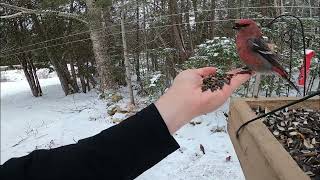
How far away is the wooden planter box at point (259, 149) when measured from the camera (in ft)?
3.20

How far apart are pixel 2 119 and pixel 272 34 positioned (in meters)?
5.93

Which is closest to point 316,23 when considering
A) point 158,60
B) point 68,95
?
point 158,60

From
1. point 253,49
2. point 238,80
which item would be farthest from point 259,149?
point 253,49

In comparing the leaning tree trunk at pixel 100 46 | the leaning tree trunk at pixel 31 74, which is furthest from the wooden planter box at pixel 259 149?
the leaning tree trunk at pixel 31 74

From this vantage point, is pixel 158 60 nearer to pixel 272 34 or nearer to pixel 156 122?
pixel 272 34

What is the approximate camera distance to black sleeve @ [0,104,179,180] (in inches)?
32.7

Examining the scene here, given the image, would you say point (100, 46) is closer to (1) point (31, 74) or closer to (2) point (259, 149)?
(1) point (31, 74)

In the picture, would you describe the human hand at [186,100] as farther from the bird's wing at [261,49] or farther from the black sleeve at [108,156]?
the bird's wing at [261,49]

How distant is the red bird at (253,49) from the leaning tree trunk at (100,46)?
18.7 feet

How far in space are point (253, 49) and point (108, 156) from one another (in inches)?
25.5

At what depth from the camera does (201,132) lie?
4.59 m

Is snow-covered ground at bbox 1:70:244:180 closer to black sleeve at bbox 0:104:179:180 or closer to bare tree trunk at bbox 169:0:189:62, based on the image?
bare tree trunk at bbox 169:0:189:62

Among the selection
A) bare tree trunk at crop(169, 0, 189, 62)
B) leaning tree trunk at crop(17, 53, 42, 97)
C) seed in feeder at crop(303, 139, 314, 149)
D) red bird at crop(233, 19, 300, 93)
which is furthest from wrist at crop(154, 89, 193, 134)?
leaning tree trunk at crop(17, 53, 42, 97)

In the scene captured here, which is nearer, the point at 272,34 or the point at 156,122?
the point at 156,122
